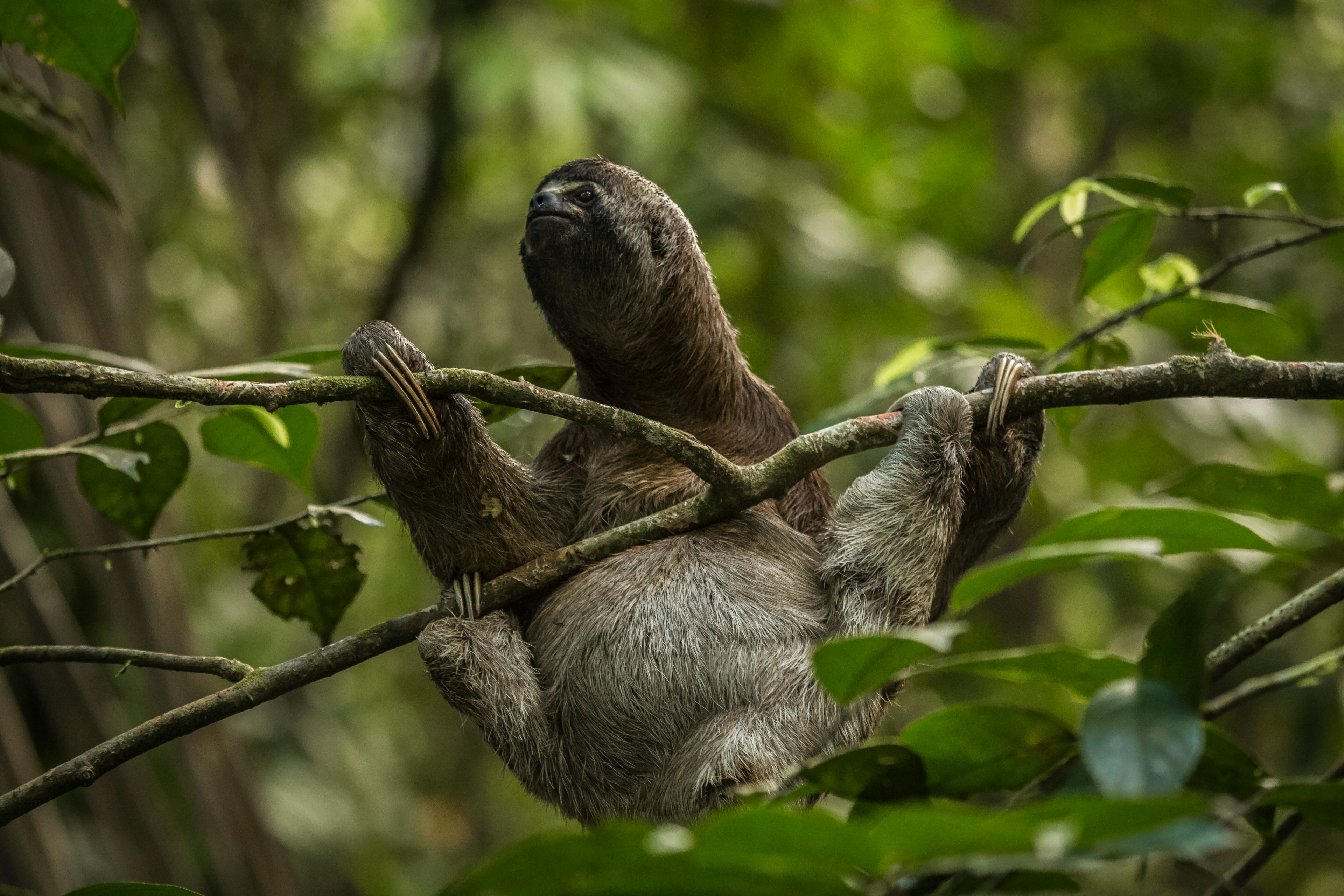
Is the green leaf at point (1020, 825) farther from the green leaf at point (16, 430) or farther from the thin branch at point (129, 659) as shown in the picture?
the green leaf at point (16, 430)

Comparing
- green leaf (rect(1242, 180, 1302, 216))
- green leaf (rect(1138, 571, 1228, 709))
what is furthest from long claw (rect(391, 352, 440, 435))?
green leaf (rect(1242, 180, 1302, 216))

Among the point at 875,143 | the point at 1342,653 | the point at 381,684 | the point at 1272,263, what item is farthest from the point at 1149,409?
the point at 381,684

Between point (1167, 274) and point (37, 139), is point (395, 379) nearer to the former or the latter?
point (37, 139)

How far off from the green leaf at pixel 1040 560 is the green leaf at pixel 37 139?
281 centimetres

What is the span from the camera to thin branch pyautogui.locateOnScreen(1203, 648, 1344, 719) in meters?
1.73

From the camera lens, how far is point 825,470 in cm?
696

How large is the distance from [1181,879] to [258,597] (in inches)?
336

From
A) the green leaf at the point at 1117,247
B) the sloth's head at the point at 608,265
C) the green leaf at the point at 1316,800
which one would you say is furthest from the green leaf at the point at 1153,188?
the green leaf at the point at 1316,800

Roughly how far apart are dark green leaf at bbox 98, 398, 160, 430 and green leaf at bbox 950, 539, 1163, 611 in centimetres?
228

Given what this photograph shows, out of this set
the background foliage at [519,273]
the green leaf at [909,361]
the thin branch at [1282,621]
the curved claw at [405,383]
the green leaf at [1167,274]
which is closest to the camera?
the thin branch at [1282,621]

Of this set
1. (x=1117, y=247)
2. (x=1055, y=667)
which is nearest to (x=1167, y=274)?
(x=1117, y=247)

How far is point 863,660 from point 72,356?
7.30 feet

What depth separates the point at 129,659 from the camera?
2502 mm

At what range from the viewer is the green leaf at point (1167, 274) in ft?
12.0
